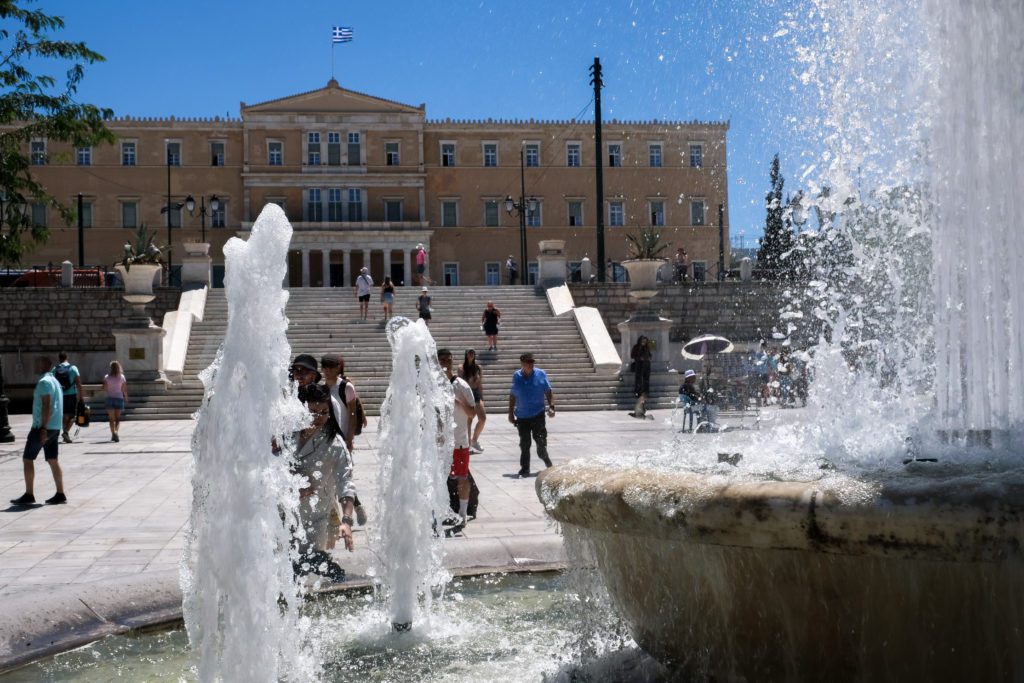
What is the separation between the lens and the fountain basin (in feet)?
9.50

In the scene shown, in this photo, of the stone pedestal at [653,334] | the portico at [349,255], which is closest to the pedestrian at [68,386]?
the stone pedestal at [653,334]

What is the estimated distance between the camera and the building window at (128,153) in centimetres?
5653

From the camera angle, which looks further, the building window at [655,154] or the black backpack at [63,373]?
the building window at [655,154]

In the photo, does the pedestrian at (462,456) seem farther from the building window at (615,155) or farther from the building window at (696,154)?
the building window at (615,155)

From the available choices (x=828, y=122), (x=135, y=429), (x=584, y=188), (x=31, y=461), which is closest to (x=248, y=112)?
(x=584, y=188)

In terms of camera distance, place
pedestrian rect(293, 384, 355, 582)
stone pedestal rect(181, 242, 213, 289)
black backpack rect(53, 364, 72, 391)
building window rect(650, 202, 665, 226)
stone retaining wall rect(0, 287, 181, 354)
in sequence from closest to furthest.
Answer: pedestrian rect(293, 384, 355, 582) < black backpack rect(53, 364, 72, 391) < stone retaining wall rect(0, 287, 181, 354) < stone pedestal rect(181, 242, 213, 289) < building window rect(650, 202, 665, 226)

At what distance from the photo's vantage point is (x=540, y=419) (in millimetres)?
10953

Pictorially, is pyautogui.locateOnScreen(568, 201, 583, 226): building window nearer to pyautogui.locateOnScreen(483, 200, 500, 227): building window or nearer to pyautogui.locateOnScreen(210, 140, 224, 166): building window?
pyautogui.locateOnScreen(483, 200, 500, 227): building window

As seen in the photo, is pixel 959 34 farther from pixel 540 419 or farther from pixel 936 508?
pixel 540 419

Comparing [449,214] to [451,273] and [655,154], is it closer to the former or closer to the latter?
[451,273]

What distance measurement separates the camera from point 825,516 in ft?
9.86

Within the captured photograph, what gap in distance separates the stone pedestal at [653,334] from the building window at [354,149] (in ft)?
114

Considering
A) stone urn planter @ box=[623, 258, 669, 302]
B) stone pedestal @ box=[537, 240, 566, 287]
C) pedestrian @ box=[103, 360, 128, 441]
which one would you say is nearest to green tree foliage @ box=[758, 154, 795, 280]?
stone pedestal @ box=[537, 240, 566, 287]

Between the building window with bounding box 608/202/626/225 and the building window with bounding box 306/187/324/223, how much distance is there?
16.0 meters
